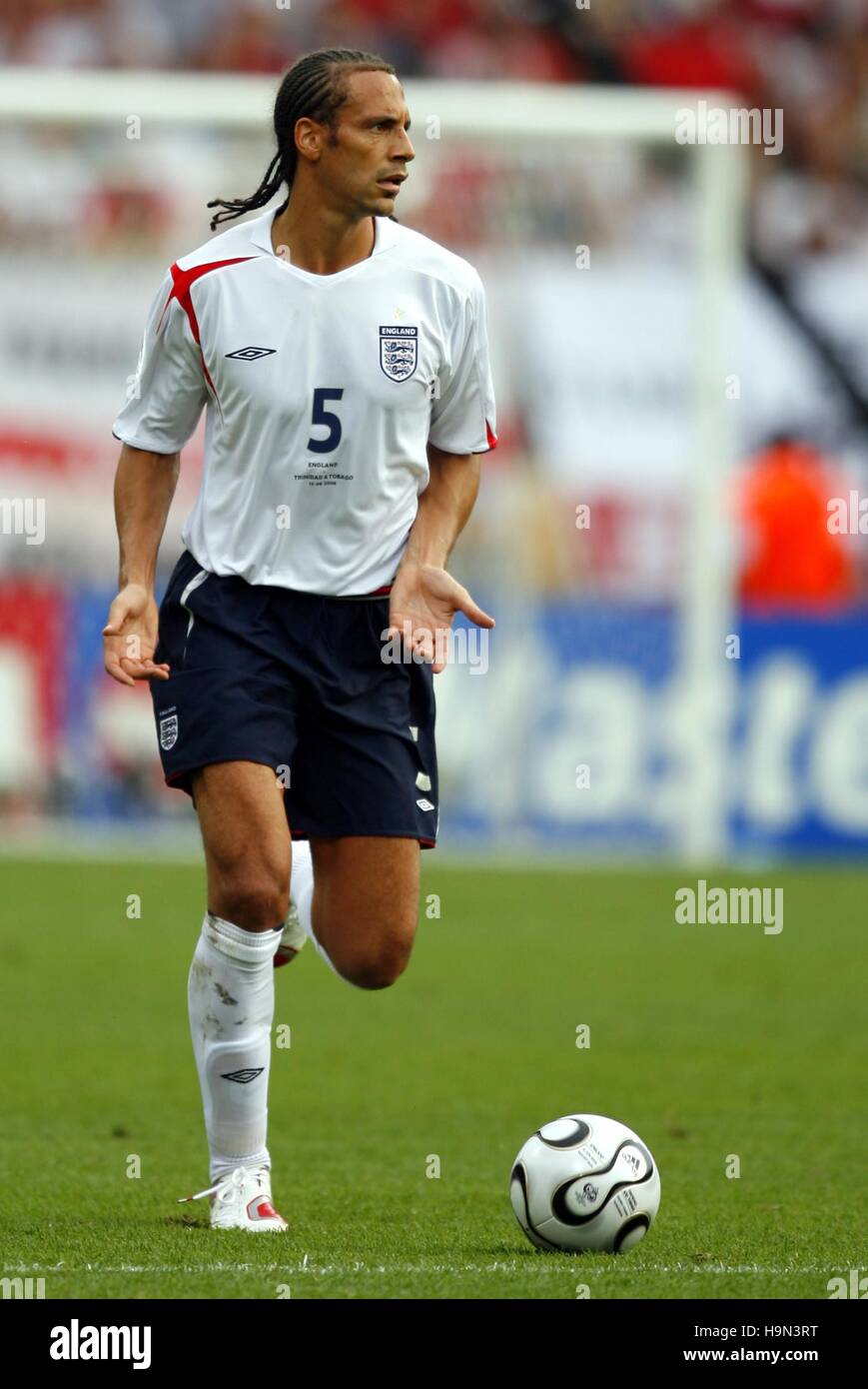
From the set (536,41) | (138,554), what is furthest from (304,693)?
(536,41)

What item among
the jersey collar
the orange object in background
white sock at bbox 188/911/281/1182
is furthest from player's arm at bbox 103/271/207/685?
the orange object in background

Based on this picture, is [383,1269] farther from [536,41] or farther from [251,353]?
[536,41]

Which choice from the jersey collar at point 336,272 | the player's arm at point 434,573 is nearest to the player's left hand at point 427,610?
the player's arm at point 434,573

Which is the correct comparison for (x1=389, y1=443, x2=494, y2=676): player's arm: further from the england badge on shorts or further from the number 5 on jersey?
the england badge on shorts

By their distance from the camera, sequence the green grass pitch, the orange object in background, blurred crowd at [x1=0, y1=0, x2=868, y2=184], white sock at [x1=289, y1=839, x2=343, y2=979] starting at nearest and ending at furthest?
the green grass pitch, white sock at [x1=289, y1=839, x2=343, y2=979], the orange object in background, blurred crowd at [x1=0, y1=0, x2=868, y2=184]

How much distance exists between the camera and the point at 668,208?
15.5 meters

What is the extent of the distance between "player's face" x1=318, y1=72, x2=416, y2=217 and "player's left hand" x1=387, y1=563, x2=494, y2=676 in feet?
2.68

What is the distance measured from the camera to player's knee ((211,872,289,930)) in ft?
16.9

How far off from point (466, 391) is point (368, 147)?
638mm

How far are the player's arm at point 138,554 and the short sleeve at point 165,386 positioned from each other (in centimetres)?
5

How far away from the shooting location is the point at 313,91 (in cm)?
534

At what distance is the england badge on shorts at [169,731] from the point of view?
5.31 metres

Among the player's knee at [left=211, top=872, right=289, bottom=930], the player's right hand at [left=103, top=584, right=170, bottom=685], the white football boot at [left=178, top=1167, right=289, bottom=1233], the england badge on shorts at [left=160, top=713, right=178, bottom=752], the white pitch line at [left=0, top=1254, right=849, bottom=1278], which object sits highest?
the player's right hand at [left=103, top=584, right=170, bottom=685]

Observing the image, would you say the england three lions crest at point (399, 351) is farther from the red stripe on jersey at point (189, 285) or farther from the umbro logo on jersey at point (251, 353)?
the red stripe on jersey at point (189, 285)
